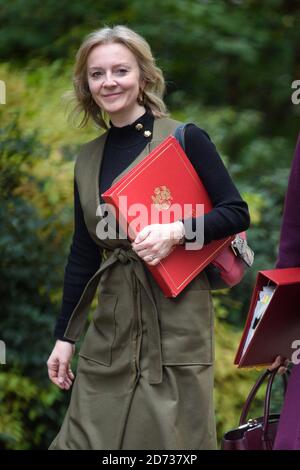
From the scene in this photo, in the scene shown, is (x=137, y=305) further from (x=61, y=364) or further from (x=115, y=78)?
(x=115, y=78)

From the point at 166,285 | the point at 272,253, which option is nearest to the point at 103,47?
the point at 166,285

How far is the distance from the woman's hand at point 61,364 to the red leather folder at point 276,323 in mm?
794

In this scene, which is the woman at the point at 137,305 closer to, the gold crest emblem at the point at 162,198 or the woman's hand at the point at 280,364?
the gold crest emblem at the point at 162,198

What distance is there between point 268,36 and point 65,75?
2.45 metres

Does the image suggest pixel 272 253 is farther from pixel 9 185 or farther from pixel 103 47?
pixel 103 47

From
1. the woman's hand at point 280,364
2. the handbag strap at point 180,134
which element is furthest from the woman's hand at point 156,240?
the woman's hand at point 280,364

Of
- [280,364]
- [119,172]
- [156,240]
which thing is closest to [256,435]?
[280,364]

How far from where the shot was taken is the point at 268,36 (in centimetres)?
787

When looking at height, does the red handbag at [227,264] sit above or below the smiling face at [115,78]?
below

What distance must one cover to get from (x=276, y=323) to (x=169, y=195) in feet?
1.95

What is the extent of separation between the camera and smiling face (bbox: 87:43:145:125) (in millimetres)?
3357

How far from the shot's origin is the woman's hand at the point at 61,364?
11.7ft

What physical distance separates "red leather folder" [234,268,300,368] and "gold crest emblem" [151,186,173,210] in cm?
44
